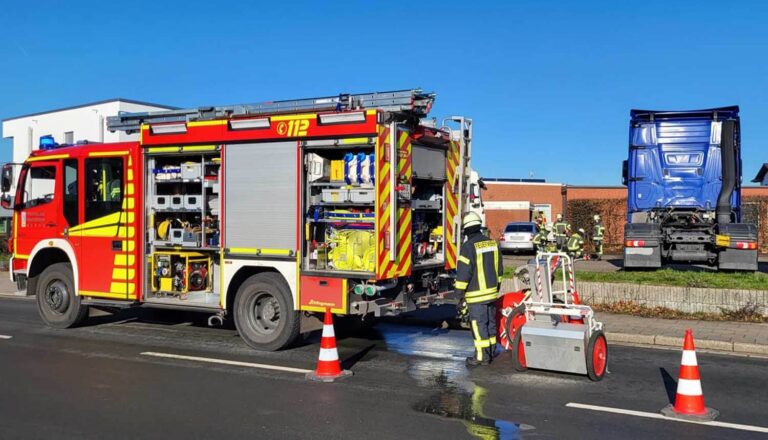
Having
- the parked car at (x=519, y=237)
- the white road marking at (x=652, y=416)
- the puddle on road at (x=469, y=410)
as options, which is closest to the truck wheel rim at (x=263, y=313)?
the puddle on road at (x=469, y=410)

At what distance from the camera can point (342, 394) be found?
274 inches

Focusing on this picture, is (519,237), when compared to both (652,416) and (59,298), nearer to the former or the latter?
(59,298)

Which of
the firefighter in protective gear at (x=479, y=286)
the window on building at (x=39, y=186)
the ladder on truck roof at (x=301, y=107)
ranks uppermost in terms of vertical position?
the ladder on truck roof at (x=301, y=107)

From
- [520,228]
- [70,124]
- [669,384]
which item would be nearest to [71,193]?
[669,384]

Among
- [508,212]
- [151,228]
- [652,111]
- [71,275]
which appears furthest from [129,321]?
[508,212]

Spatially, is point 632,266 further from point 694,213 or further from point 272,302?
point 272,302

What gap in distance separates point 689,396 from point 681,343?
151 inches

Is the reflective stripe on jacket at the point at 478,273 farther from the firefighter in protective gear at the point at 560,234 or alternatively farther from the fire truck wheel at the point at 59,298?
the firefighter in protective gear at the point at 560,234

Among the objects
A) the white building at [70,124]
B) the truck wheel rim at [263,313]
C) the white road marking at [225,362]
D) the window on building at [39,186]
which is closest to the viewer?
the white road marking at [225,362]

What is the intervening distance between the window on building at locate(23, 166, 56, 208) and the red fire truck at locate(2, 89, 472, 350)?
0.02 meters

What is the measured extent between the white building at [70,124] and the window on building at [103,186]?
89.0 ft

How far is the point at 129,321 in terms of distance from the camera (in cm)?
1216

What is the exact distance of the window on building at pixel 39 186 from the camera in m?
11.3

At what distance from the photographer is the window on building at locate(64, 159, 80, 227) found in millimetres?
10906
